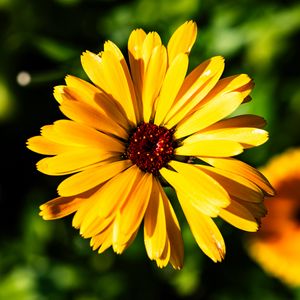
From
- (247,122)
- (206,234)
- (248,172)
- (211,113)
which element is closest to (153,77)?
(211,113)

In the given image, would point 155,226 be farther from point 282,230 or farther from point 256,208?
point 282,230

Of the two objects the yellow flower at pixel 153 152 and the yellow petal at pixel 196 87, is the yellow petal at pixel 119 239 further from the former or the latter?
the yellow petal at pixel 196 87

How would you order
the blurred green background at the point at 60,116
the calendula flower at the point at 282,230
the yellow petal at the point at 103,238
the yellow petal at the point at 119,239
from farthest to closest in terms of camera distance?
1. the blurred green background at the point at 60,116
2. the calendula flower at the point at 282,230
3. the yellow petal at the point at 103,238
4. the yellow petal at the point at 119,239

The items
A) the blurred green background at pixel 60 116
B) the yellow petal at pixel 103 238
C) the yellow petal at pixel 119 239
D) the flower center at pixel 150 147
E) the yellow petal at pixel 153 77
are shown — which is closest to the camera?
the yellow petal at pixel 119 239

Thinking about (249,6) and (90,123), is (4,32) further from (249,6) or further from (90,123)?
(90,123)

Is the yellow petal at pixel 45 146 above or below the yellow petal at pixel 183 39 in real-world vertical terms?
below

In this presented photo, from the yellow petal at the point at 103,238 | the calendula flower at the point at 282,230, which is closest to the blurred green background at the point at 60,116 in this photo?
the calendula flower at the point at 282,230
